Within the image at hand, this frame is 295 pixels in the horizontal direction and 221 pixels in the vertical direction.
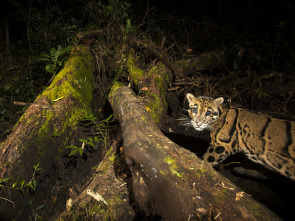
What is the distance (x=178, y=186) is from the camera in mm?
1812

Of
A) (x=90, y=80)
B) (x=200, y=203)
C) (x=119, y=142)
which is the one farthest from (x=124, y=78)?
(x=200, y=203)

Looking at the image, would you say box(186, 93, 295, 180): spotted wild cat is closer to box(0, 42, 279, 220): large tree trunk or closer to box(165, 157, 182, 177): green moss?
box(0, 42, 279, 220): large tree trunk

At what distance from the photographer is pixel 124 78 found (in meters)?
4.97

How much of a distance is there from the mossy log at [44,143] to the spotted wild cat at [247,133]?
2.21 m

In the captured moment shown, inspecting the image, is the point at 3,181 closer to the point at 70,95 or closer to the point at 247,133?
the point at 70,95

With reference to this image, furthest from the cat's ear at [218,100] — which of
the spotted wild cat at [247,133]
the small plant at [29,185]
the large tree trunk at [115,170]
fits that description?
the small plant at [29,185]

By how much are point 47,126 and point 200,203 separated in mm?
2446

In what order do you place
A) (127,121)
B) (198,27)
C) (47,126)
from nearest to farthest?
(127,121)
(47,126)
(198,27)

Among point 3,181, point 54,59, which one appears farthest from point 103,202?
point 54,59

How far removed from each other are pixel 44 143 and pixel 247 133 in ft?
10.9

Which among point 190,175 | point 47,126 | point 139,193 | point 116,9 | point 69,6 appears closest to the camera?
point 190,175

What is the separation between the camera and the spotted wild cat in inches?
115

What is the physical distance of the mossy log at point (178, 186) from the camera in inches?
63.5

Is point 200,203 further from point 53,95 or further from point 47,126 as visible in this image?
point 53,95
